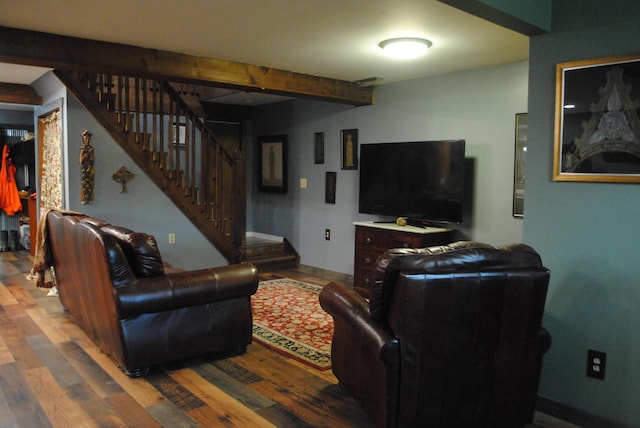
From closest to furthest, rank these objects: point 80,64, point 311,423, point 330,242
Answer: point 311,423 → point 80,64 → point 330,242

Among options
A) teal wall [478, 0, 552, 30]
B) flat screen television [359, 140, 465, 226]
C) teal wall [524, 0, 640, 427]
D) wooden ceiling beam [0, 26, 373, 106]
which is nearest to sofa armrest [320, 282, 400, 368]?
teal wall [524, 0, 640, 427]

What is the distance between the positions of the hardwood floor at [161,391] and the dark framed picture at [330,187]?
2917 mm

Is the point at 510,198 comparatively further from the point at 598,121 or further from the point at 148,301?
the point at 148,301

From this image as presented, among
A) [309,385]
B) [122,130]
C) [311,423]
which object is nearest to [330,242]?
[122,130]

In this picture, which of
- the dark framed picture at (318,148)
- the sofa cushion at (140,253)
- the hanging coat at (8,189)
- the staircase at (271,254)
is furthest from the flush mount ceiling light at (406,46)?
the hanging coat at (8,189)

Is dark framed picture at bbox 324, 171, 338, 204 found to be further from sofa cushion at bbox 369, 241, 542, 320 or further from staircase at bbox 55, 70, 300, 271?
sofa cushion at bbox 369, 241, 542, 320

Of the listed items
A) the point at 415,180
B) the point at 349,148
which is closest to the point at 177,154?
the point at 349,148

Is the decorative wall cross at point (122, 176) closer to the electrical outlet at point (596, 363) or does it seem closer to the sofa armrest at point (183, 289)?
the sofa armrest at point (183, 289)

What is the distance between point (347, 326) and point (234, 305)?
42.4 inches

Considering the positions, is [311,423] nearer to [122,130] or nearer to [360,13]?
[360,13]

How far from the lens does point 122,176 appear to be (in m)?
5.55

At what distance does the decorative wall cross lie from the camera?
217 inches

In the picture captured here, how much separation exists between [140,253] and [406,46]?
95.2 inches

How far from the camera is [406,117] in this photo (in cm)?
535
